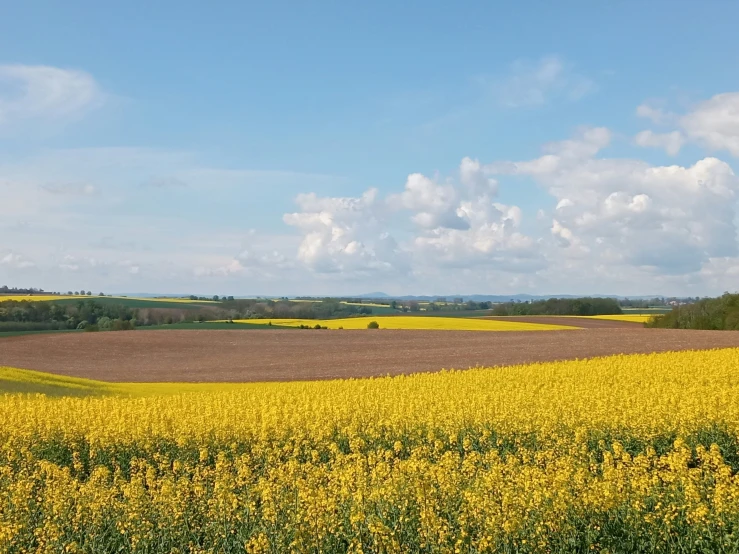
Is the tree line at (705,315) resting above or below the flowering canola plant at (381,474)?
above

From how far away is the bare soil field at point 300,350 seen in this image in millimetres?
32875

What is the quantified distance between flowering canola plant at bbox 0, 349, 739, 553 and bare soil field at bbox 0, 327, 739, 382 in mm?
15313

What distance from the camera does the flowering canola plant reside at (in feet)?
24.2

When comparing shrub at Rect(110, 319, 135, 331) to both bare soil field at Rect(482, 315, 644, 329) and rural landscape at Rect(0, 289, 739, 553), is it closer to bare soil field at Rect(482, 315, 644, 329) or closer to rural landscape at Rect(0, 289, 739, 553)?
bare soil field at Rect(482, 315, 644, 329)

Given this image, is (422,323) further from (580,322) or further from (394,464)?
(394,464)

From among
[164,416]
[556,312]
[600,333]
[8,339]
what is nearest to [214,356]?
[8,339]

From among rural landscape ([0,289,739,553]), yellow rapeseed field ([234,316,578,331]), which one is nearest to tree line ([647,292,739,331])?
yellow rapeseed field ([234,316,578,331])

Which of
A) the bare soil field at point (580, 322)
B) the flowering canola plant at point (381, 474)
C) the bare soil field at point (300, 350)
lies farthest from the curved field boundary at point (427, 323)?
the flowering canola plant at point (381, 474)

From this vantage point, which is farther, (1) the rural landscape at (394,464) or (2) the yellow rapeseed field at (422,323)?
(2) the yellow rapeseed field at (422,323)

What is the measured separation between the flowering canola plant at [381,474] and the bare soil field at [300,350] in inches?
603

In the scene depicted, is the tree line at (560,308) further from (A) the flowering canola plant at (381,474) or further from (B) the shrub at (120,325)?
(A) the flowering canola plant at (381,474)

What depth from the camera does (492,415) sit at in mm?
13242

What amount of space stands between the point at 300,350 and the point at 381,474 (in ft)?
115

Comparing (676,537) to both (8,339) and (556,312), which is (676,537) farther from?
(556,312)
